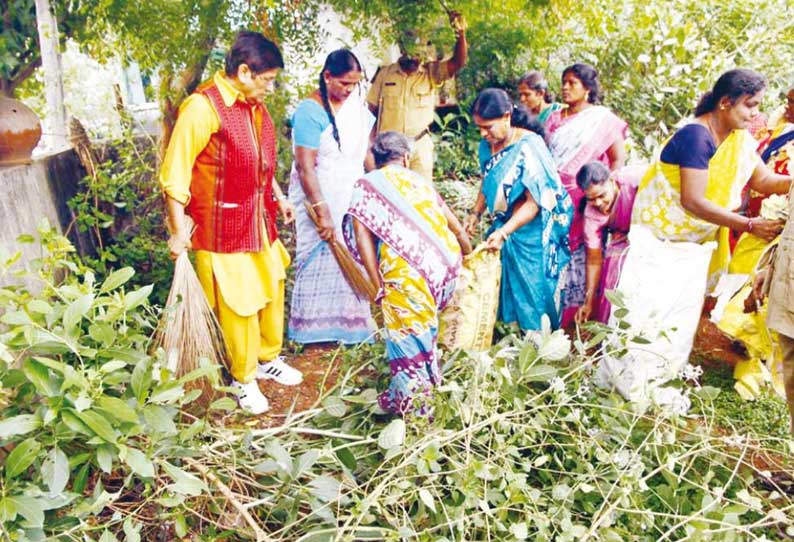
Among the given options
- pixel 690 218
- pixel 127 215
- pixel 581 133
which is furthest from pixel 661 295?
pixel 127 215

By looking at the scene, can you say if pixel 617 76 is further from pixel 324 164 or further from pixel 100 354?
pixel 100 354

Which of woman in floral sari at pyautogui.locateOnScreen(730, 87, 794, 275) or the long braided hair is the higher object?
the long braided hair

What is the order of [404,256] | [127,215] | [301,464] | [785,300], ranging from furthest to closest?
[127,215] < [404,256] < [785,300] < [301,464]

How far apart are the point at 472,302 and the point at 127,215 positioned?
2362 millimetres

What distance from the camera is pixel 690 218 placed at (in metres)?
3.05

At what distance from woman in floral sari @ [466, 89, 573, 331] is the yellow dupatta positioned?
419mm

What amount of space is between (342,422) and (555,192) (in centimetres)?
156

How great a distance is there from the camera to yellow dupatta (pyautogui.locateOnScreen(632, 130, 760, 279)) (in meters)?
2.94

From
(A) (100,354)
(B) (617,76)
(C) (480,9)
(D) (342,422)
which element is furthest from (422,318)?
(B) (617,76)

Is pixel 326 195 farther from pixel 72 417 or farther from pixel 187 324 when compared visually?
pixel 72 417

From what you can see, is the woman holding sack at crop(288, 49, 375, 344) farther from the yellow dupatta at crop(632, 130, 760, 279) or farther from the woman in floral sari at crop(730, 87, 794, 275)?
the woman in floral sari at crop(730, 87, 794, 275)

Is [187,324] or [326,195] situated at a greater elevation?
[326,195]

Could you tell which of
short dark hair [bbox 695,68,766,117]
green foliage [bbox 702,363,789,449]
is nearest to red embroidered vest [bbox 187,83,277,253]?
short dark hair [bbox 695,68,766,117]

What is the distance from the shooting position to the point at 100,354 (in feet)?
6.06
